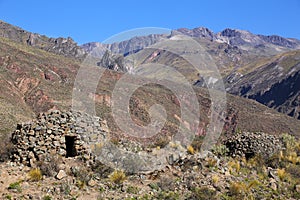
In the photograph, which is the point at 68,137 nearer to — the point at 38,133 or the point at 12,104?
the point at 38,133

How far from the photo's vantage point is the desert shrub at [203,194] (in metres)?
11.1

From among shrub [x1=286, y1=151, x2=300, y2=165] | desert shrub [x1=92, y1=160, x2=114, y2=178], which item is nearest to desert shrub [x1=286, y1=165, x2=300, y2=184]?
shrub [x1=286, y1=151, x2=300, y2=165]

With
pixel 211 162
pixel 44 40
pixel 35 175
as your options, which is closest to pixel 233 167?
pixel 211 162

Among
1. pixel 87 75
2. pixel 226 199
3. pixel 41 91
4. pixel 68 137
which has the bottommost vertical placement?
pixel 226 199

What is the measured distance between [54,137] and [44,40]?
15502 centimetres

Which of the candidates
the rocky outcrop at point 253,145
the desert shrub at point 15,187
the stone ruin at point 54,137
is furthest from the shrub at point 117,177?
the rocky outcrop at point 253,145

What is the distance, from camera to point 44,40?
159 meters

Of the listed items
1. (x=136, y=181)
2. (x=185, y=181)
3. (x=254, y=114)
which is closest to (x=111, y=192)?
(x=136, y=181)

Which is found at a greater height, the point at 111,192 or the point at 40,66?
the point at 40,66

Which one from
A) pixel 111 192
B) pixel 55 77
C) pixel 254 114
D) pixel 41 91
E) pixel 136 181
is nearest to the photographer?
pixel 111 192

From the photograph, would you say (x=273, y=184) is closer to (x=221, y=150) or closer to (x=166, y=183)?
(x=221, y=150)

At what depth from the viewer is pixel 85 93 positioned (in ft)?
187

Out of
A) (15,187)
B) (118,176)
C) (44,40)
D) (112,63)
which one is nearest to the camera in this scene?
(15,187)

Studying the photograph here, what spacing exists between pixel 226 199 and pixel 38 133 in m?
6.58
